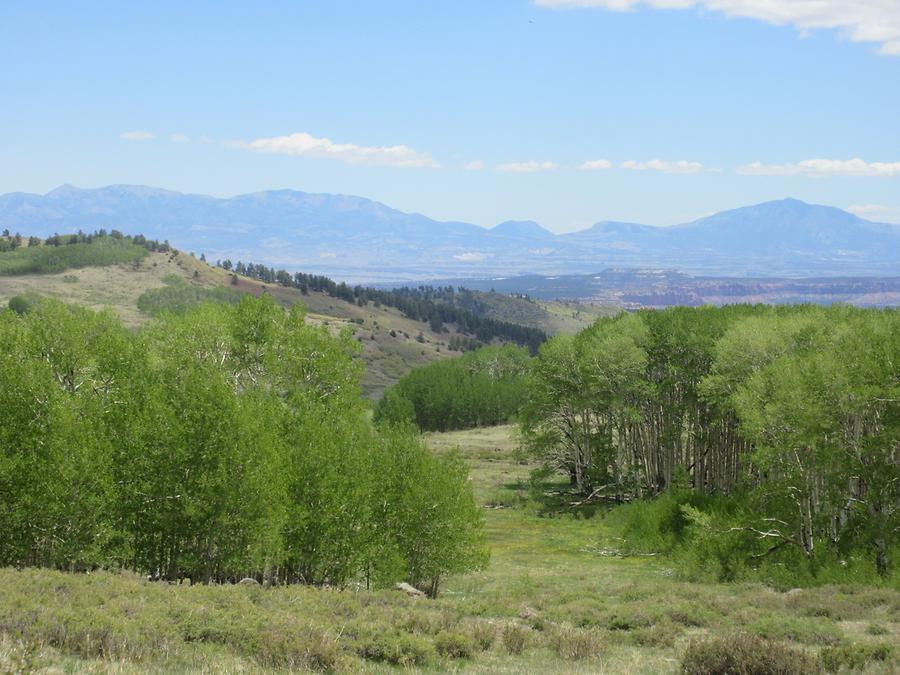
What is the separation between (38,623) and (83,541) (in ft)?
41.9

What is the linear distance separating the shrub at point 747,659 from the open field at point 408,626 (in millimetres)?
1479

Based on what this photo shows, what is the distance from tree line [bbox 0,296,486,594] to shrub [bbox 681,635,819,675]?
16883 millimetres

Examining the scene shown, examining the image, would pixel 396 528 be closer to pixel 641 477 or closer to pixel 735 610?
pixel 735 610

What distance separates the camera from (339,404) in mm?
46938

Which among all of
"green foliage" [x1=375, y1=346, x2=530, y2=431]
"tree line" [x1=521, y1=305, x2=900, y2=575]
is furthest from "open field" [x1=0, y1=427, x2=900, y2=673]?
"green foliage" [x1=375, y1=346, x2=530, y2=431]

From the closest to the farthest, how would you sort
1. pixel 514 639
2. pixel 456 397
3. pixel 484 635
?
1. pixel 484 635
2. pixel 514 639
3. pixel 456 397

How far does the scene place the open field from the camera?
17031 millimetres

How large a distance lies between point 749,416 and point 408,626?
80.4ft

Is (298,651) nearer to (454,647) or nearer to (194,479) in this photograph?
(454,647)

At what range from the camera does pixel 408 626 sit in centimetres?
2281

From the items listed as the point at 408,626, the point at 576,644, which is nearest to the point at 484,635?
the point at 408,626

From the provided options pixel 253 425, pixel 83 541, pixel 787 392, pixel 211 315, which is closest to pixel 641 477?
pixel 787 392

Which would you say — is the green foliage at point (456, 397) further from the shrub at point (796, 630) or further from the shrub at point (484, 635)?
the shrub at point (484, 635)

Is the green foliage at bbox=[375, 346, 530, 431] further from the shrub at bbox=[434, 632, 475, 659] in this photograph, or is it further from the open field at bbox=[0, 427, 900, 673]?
the shrub at bbox=[434, 632, 475, 659]
